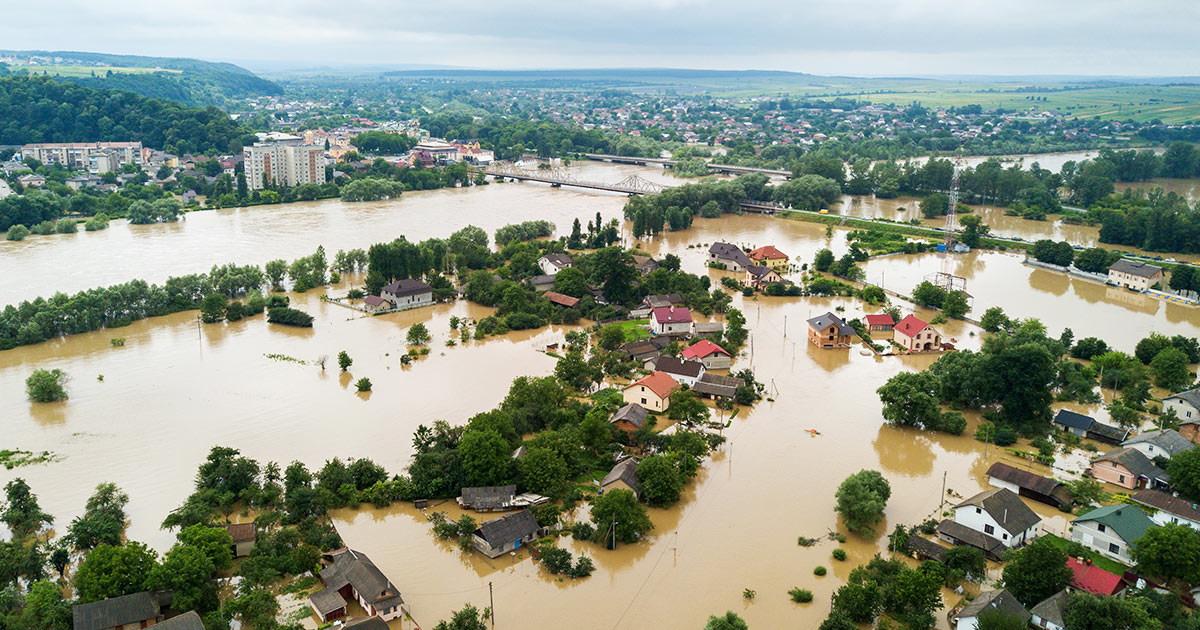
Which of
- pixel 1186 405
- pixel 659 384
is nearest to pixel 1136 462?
pixel 1186 405

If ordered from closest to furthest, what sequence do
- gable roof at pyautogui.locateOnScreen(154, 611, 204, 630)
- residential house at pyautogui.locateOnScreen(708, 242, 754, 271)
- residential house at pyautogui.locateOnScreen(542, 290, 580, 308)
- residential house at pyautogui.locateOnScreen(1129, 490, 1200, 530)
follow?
gable roof at pyautogui.locateOnScreen(154, 611, 204, 630), residential house at pyautogui.locateOnScreen(1129, 490, 1200, 530), residential house at pyautogui.locateOnScreen(542, 290, 580, 308), residential house at pyautogui.locateOnScreen(708, 242, 754, 271)

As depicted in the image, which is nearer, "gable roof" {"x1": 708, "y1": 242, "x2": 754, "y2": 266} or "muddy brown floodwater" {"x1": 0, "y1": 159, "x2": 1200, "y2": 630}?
"muddy brown floodwater" {"x1": 0, "y1": 159, "x2": 1200, "y2": 630}

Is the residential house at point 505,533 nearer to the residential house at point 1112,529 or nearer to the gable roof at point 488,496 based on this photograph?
the gable roof at point 488,496

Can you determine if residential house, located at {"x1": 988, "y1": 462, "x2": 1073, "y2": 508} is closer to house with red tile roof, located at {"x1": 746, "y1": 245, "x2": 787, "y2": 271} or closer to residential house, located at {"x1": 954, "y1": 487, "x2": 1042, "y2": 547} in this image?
residential house, located at {"x1": 954, "y1": 487, "x2": 1042, "y2": 547}

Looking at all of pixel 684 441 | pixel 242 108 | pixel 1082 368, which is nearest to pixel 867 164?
pixel 1082 368

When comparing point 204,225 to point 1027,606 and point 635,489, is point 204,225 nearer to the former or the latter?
point 635,489

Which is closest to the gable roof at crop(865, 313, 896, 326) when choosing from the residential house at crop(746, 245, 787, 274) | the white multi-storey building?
the residential house at crop(746, 245, 787, 274)

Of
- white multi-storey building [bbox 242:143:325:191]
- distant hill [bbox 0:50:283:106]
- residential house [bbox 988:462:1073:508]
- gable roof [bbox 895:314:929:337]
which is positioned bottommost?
residential house [bbox 988:462:1073:508]

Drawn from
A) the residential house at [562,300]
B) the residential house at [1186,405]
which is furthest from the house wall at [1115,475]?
the residential house at [562,300]
